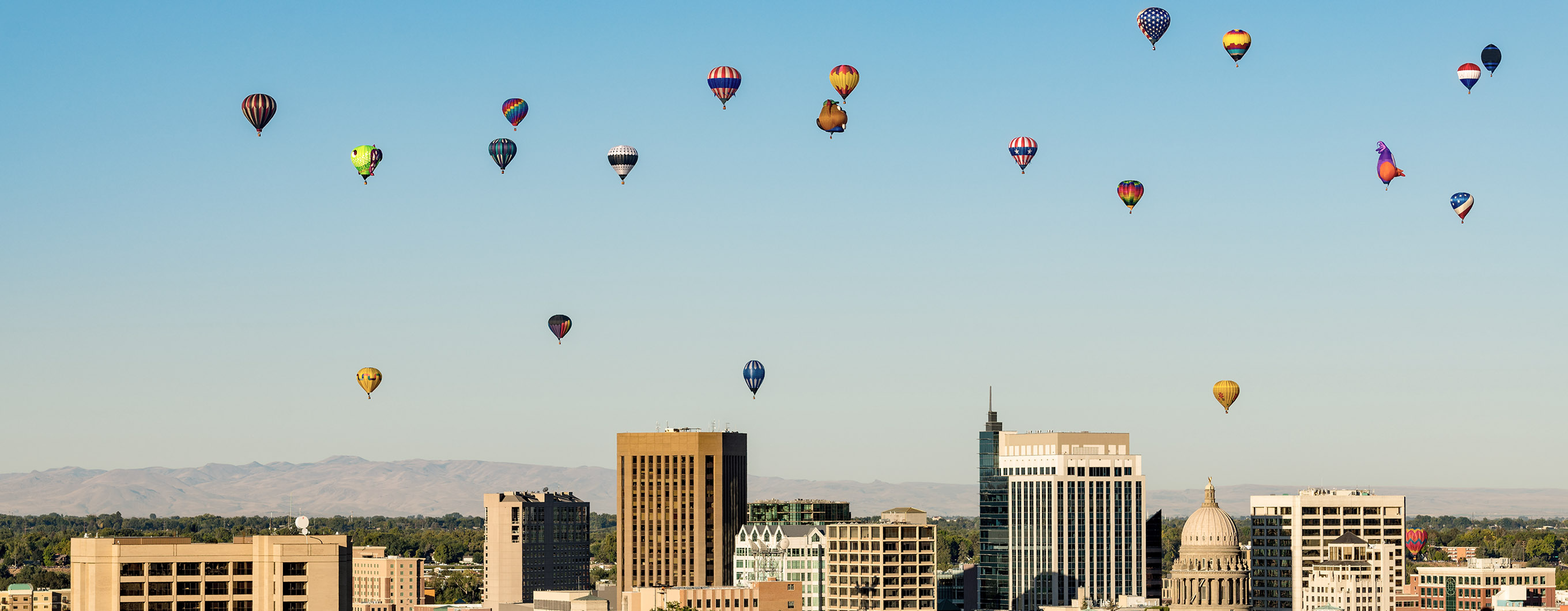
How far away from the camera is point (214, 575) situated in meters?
190

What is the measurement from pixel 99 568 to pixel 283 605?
14.6 m

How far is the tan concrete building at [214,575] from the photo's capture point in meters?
188

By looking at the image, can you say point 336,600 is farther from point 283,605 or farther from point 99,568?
point 99,568

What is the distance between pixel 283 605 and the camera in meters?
189

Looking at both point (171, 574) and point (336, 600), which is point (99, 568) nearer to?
point (171, 574)

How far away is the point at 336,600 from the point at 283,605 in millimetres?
4230

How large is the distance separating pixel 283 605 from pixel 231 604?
169 inches

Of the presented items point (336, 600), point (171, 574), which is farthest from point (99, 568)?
point (336, 600)

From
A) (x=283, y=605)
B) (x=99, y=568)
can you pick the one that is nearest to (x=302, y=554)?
(x=283, y=605)

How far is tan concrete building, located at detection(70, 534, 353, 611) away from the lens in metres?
188

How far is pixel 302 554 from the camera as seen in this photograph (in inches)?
7451

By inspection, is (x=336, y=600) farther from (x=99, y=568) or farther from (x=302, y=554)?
(x=99, y=568)

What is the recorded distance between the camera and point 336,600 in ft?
625

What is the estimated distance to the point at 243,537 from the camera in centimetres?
19475
